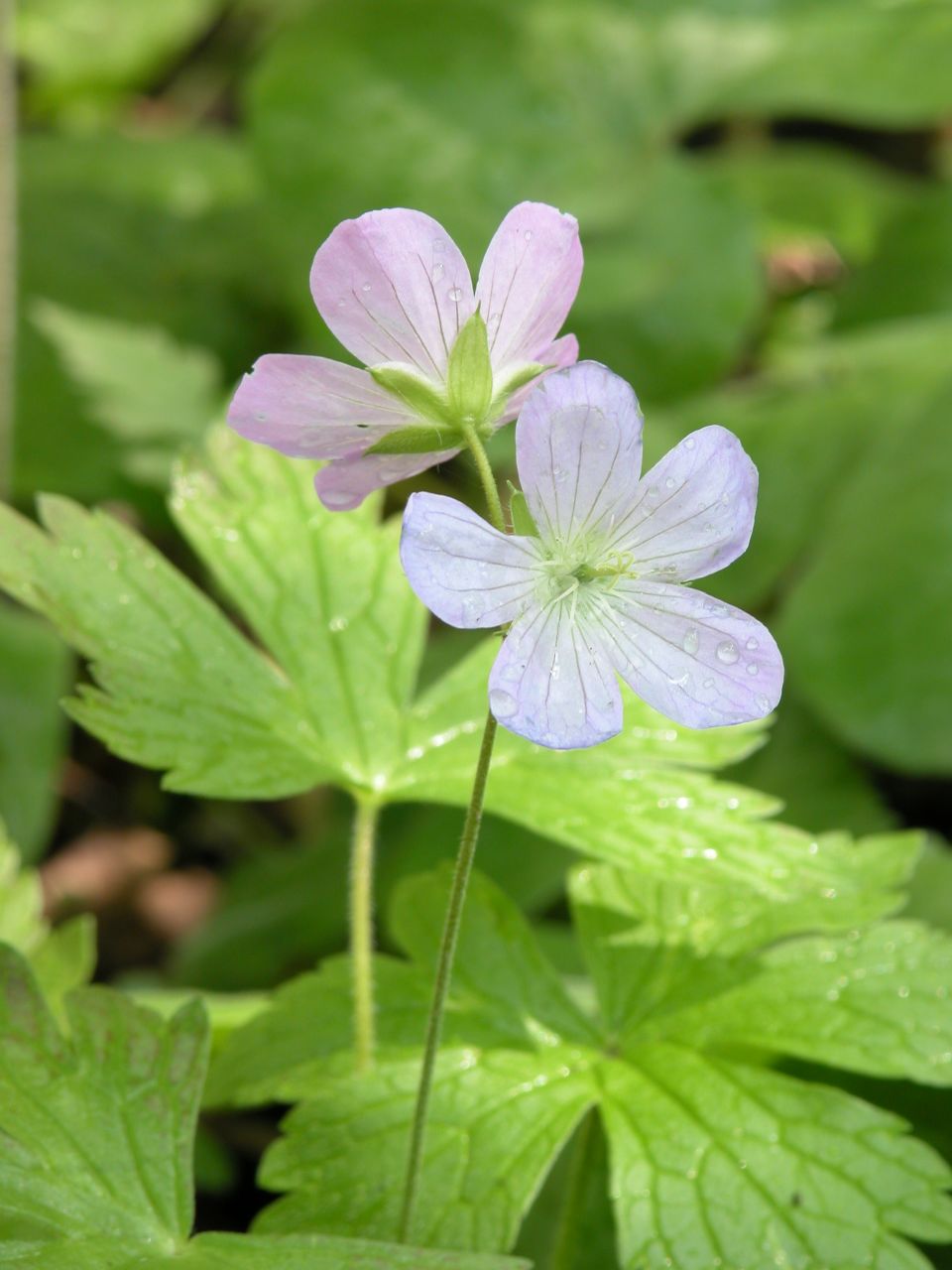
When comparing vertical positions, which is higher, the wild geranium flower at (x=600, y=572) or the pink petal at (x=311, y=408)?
the pink petal at (x=311, y=408)

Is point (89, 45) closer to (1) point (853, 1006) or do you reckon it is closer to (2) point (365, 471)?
(2) point (365, 471)

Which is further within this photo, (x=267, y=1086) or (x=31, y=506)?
(x=31, y=506)

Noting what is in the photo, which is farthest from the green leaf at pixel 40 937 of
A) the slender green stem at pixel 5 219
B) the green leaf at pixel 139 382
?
the slender green stem at pixel 5 219

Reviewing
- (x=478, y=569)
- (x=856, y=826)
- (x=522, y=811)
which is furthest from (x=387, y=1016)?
(x=856, y=826)

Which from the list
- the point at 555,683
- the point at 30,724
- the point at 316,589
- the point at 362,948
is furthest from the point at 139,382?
the point at 555,683

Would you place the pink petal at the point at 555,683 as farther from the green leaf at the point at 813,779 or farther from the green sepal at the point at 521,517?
the green leaf at the point at 813,779

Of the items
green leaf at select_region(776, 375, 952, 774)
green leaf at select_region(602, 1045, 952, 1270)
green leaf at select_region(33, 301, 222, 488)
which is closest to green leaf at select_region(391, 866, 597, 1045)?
green leaf at select_region(602, 1045, 952, 1270)

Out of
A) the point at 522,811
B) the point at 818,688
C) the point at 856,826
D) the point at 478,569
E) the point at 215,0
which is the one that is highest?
the point at 215,0

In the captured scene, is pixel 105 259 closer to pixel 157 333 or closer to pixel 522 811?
pixel 157 333
